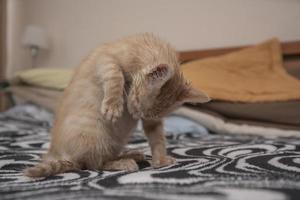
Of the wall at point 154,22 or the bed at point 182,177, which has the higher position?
the wall at point 154,22

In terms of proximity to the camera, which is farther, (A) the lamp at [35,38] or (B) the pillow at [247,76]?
(A) the lamp at [35,38]

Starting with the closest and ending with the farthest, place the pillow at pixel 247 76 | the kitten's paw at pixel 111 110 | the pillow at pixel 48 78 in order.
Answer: the kitten's paw at pixel 111 110 → the pillow at pixel 247 76 → the pillow at pixel 48 78

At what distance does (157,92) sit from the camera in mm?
1087

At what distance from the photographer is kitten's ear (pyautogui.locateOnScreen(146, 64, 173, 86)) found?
1.03 m

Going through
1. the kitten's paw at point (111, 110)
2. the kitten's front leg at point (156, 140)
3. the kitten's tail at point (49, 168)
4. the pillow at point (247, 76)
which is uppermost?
the pillow at point (247, 76)

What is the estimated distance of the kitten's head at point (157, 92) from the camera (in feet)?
3.42

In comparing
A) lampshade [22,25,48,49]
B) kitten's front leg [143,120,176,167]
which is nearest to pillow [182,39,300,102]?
kitten's front leg [143,120,176,167]

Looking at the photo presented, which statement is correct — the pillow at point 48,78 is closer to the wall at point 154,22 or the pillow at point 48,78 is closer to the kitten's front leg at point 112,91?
the wall at point 154,22

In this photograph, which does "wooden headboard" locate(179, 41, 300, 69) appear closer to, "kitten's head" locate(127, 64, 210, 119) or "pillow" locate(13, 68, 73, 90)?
"pillow" locate(13, 68, 73, 90)

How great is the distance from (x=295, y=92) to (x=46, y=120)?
60.2 inches

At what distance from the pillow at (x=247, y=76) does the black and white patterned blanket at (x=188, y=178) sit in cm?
63

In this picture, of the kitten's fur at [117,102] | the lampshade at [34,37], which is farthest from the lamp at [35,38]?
the kitten's fur at [117,102]

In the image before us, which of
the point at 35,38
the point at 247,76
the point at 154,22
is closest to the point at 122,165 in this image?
the point at 247,76

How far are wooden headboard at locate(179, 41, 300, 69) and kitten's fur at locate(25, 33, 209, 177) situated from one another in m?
1.12
